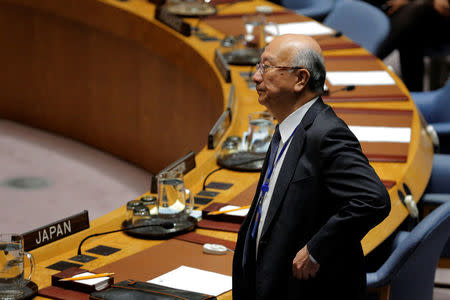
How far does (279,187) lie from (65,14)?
11.7 feet

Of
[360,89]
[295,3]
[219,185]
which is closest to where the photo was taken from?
[219,185]

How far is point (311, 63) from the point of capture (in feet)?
5.29

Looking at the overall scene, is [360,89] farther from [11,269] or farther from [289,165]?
[11,269]

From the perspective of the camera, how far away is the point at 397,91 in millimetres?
3584

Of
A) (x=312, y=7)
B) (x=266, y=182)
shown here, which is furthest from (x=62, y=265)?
(x=312, y=7)

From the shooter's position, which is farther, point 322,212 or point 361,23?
point 361,23

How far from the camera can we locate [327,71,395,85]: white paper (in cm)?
367

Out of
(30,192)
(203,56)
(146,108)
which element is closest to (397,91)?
(203,56)

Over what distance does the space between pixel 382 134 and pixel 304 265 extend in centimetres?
156

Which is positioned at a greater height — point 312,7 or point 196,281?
point 312,7

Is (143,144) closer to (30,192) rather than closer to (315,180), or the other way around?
(30,192)

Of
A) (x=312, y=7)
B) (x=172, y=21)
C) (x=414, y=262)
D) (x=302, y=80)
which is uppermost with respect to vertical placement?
(x=312, y=7)

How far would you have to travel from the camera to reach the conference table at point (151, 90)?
113 inches

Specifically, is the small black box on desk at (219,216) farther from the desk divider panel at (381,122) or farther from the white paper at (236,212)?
the desk divider panel at (381,122)
